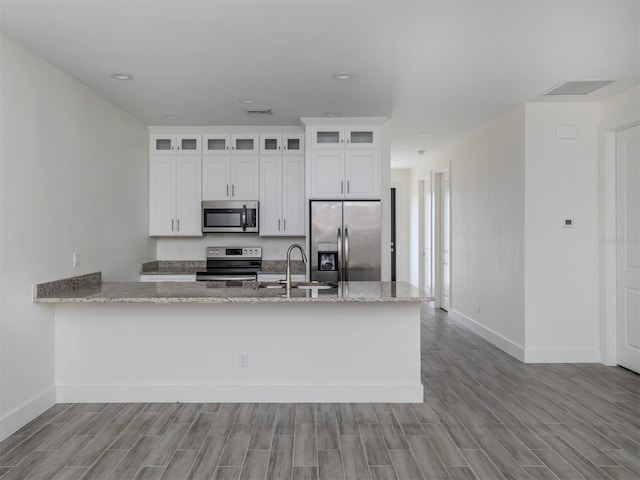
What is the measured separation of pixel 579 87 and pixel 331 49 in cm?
235

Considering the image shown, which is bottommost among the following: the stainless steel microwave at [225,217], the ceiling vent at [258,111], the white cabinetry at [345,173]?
the stainless steel microwave at [225,217]

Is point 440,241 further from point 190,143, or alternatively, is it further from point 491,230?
point 190,143

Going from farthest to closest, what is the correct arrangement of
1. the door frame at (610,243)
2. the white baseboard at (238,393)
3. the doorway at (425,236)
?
1. the doorway at (425,236)
2. the door frame at (610,243)
3. the white baseboard at (238,393)

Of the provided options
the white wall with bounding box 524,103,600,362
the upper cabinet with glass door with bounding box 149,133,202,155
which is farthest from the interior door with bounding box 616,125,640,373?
the upper cabinet with glass door with bounding box 149,133,202,155

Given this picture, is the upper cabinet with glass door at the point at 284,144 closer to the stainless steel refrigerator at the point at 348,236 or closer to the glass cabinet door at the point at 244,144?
the glass cabinet door at the point at 244,144

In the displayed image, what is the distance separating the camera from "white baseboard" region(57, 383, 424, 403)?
3.43 metres

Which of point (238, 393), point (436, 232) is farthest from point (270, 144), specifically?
point (436, 232)

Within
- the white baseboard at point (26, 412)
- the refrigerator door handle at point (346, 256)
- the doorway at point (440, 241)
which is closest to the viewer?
the white baseboard at point (26, 412)

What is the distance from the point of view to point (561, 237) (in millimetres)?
4535

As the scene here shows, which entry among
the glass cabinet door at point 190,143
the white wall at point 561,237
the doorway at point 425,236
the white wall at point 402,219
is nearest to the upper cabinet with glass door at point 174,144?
the glass cabinet door at point 190,143

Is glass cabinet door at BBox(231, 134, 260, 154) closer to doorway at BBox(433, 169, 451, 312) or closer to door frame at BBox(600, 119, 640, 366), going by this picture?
doorway at BBox(433, 169, 451, 312)

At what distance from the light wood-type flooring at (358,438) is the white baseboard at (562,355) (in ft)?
2.07

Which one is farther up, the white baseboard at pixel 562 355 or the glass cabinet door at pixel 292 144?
the glass cabinet door at pixel 292 144

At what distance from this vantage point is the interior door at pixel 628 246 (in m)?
4.12
